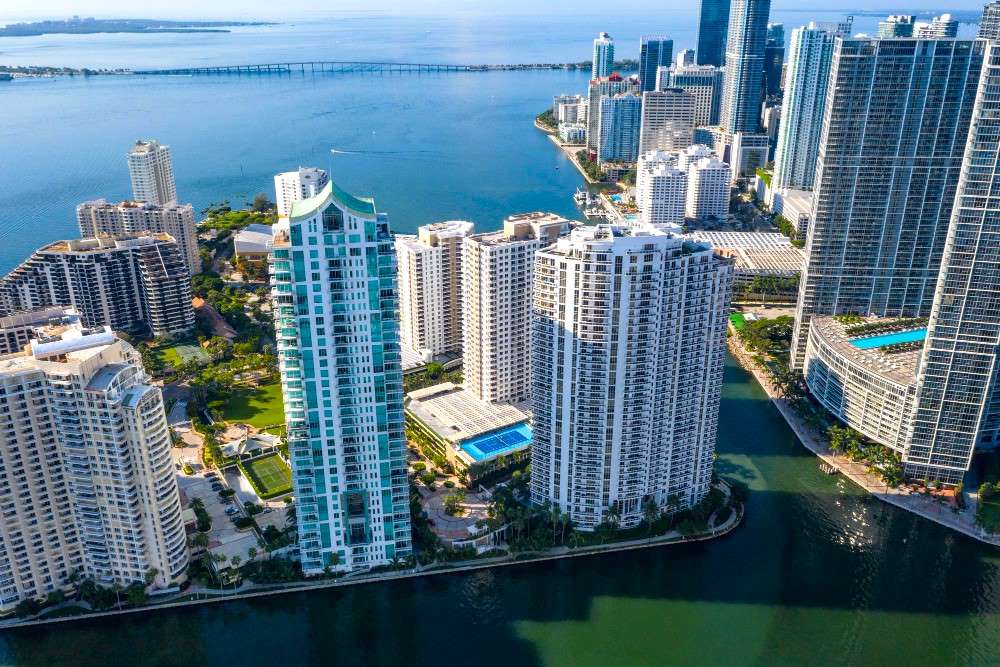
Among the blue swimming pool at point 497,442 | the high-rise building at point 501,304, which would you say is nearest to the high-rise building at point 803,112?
the high-rise building at point 501,304

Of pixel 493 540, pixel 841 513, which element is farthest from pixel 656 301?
pixel 841 513

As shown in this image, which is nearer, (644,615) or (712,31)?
(644,615)

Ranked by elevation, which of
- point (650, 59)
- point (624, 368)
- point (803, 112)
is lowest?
point (624, 368)

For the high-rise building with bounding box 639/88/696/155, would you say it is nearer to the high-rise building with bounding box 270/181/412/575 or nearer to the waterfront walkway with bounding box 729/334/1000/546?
the waterfront walkway with bounding box 729/334/1000/546

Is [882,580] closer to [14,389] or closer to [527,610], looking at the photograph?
[527,610]

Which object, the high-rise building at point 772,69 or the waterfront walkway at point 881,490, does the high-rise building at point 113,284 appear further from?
the high-rise building at point 772,69

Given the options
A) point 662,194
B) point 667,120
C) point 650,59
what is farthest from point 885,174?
point 650,59

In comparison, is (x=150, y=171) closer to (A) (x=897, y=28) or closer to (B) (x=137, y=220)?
(B) (x=137, y=220)
